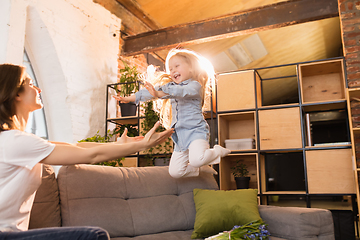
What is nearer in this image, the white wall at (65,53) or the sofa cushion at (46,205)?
the sofa cushion at (46,205)

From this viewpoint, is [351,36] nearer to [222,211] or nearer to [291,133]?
[291,133]

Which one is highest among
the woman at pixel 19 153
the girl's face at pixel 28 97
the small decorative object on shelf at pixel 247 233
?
the girl's face at pixel 28 97

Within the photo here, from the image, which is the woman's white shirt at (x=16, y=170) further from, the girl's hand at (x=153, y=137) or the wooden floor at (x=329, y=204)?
the wooden floor at (x=329, y=204)

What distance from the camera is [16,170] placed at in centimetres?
111

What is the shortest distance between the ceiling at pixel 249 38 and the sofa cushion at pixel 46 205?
386 centimetres

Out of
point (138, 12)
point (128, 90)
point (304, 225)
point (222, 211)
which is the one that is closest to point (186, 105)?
point (222, 211)

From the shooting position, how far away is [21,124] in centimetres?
128

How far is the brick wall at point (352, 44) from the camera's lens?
3275 mm

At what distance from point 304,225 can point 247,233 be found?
0.35m

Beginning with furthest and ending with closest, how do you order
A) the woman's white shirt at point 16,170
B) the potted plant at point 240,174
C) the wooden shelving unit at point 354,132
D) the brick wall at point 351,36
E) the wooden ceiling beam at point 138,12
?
the wooden ceiling beam at point 138,12 → the potted plant at point 240,174 → the brick wall at point 351,36 → the wooden shelving unit at point 354,132 → the woman's white shirt at point 16,170

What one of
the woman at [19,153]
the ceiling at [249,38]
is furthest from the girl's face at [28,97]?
the ceiling at [249,38]

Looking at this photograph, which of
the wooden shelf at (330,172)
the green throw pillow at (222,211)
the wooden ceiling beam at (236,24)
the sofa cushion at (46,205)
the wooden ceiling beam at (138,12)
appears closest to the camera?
the sofa cushion at (46,205)

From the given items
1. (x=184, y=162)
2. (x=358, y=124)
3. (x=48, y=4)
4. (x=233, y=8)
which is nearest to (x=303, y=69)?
(x=358, y=124)

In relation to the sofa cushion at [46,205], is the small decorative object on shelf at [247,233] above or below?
below
